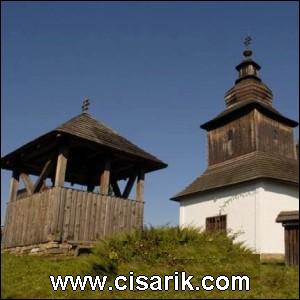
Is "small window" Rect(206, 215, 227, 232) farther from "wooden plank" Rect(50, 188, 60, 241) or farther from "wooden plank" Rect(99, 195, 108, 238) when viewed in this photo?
"wooden plank" Rect(50, 188, 60, 241)

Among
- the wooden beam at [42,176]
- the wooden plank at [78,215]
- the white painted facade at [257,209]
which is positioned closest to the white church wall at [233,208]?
the white painted facade at [257,209]

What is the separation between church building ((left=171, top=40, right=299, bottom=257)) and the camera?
1938cm

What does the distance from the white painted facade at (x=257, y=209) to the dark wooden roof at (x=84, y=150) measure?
3746 millimetres

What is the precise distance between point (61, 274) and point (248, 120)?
16.3 meters

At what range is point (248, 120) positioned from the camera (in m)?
23.8

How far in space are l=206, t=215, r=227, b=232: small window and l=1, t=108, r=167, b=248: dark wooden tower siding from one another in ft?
18.1

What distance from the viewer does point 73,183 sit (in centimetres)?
1941

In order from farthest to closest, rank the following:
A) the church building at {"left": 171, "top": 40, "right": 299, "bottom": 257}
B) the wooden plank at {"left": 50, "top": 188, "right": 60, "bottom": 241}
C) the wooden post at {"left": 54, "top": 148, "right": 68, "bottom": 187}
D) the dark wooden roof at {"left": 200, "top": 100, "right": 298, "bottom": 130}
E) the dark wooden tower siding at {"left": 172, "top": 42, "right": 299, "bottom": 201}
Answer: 1. the dark wooden roof at {"left": 200, "top": 100, "right": 298, "bottom": 130}
2. the dark wooden tower siding at {"left": 172, "top": 42, "right": 299, "bottom": 201}
3. the church building at {"left": 171, "top": 40, "right": 299, "bottom": 257}
4. the wooden post at {"left": 54, "top": 148, "right": 68, "bottom": 187}
5. the wooden plank at {"left": 50, "top": 188, "right": 60, "bottom": 241}

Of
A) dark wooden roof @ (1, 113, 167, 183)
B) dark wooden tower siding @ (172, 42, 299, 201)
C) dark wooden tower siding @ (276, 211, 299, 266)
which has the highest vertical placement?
dark wooden tower siding @ (172, 42, 299, 201)

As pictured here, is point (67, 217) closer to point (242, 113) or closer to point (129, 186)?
point (129, 186)

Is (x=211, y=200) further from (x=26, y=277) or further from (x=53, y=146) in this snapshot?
(x=26, y=277)

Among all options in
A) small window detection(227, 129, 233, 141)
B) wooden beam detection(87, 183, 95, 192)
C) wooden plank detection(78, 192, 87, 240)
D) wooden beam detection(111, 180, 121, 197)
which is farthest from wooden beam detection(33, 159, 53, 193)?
small window detection(227, 129, 233, 141)

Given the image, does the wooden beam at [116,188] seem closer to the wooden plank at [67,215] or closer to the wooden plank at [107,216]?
the wooden plank at [107,216]

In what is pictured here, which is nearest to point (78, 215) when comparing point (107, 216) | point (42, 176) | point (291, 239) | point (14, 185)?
point (107, 216)
